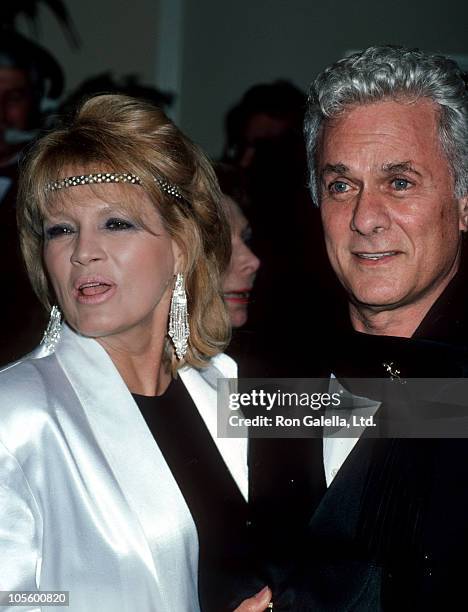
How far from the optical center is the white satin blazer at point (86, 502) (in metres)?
1.70

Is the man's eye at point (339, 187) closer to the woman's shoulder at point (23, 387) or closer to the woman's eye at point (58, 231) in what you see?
the woman's eye at point (58, 231)

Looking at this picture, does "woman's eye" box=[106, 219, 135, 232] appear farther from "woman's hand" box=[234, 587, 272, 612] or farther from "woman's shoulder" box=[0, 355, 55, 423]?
"woman's hand" box=[234, 587, 272, 612]

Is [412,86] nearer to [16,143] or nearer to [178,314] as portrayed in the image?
[178,314]

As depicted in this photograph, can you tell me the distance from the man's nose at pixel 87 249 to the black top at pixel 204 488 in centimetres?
36

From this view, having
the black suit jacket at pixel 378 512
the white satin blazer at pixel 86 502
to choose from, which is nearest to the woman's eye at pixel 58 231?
the white satin blazer at pixel 86 502

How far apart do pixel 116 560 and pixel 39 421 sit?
32cm

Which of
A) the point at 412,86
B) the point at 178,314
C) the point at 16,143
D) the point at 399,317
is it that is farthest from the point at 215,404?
the point at 16,143

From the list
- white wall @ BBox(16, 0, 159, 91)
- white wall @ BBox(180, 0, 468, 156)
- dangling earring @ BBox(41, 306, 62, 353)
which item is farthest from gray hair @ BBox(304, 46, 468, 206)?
white wall @ BBox(16, 0, 159, 91)

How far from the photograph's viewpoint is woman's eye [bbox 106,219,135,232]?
1.98m

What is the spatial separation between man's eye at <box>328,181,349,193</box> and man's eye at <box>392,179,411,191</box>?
11 centimetres

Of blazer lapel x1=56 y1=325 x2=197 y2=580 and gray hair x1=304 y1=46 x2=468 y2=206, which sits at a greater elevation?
gray hair x1=304 y1=46 x2=468 y2=206

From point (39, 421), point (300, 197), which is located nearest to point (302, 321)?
point (39, 421)

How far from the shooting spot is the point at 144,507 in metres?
1.79

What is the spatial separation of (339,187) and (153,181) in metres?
0.44
